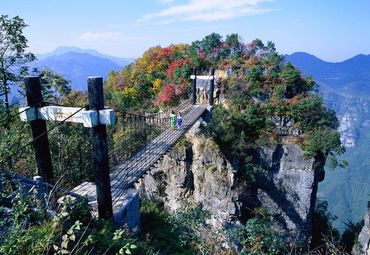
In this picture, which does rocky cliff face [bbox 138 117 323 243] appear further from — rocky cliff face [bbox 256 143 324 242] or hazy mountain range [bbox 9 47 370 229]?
hazy mountain range [bbox 9 47 370 229]

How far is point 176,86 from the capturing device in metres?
15.9

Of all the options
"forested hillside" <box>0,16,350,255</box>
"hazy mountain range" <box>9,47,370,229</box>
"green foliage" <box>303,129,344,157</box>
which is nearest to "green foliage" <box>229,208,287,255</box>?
"forested hillside" <box>0,16,350,255</box>

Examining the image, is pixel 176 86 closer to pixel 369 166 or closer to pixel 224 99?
pixel 224 99

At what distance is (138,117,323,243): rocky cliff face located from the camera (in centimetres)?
1184

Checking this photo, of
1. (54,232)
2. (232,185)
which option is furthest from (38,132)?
(232,185)

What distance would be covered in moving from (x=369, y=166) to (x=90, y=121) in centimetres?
10377

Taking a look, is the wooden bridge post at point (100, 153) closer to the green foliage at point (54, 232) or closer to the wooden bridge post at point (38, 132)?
the green foliage at point (54, 232)

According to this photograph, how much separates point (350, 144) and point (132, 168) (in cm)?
12805

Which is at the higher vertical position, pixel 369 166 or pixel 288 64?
pixel 288 64

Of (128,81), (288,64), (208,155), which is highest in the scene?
(288,64)

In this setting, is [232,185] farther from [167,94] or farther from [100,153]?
[100,153]

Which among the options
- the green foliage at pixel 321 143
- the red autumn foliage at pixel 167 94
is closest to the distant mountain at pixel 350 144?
the green foliage at pixel 321 143

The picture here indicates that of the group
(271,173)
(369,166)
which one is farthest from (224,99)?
Answer: (369,166)

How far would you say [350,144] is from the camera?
11694 centimetres
